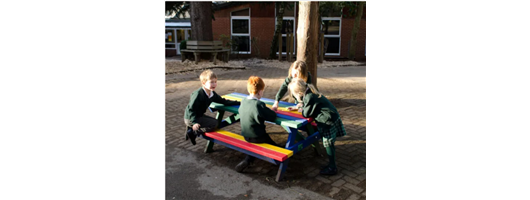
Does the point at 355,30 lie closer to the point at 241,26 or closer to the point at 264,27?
the point at 264,27

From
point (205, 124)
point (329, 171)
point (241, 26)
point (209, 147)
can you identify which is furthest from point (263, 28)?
point (329, 171)

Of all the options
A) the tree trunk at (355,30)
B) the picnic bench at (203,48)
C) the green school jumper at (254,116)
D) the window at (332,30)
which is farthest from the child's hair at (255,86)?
the window at (332,30)

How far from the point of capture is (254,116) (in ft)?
11.6

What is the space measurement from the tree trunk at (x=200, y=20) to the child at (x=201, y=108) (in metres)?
10.9

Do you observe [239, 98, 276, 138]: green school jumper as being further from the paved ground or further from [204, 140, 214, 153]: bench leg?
[204, 140, 214, 153]: bench leg

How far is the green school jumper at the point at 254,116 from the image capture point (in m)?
3.52

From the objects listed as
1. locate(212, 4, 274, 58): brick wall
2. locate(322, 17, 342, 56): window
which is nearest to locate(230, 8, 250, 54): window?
locate(212, 4, 274, 58): brick wall

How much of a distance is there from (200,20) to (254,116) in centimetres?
1169

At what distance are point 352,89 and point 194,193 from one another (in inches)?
258

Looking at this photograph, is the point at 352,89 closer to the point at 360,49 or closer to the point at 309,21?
the point at 309,21

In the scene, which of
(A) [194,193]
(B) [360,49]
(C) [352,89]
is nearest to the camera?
(A) [194,193]

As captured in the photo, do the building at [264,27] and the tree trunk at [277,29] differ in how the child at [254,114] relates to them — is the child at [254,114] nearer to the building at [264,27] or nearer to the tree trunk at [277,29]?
the tree trunk at [277,29]
